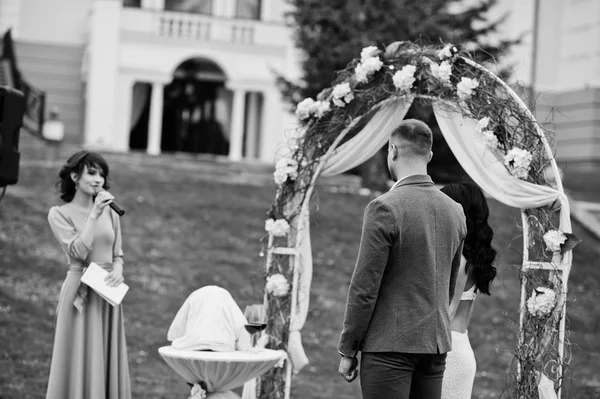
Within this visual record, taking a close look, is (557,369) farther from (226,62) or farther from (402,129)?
(226,62)

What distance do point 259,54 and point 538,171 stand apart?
64.1 feet

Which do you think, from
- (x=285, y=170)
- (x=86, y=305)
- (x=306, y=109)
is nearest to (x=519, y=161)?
(x=306, y=109)

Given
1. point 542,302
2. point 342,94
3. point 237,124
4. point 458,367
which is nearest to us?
point 458,367

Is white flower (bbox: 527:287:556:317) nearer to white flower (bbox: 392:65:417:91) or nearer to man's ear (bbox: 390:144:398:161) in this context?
white flower (bbox: 392:65:417:91)

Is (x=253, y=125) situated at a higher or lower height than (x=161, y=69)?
lower

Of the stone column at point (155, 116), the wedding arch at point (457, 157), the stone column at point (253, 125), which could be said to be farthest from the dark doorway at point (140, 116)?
the wedding arch at point (457, 157)

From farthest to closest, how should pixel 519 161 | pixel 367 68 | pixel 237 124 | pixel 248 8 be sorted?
pixel 248 8, pixel 237 124, pixel 367 68, pixel 519 161

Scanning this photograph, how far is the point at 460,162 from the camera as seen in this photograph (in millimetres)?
8492

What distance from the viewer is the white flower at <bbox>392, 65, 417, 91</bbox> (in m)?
8.39

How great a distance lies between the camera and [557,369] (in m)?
7.73

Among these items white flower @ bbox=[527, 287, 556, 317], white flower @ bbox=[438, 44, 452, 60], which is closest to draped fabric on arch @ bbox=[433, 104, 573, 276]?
white flower @ bbox=[527, 287, 556, 317]

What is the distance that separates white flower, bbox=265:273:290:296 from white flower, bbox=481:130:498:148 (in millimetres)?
2228

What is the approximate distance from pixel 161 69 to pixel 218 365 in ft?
66.3

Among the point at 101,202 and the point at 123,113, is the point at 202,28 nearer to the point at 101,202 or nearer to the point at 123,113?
the point at 123,113
